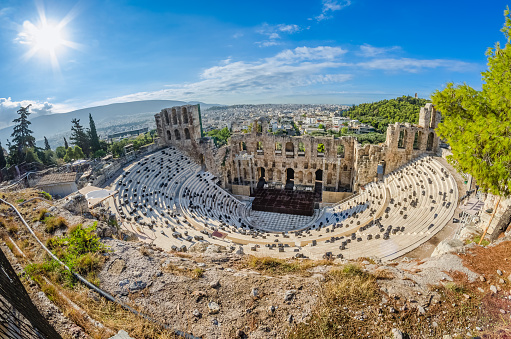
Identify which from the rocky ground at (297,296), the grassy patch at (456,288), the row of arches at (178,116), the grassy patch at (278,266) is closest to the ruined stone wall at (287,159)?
the row of arches at (178,116)

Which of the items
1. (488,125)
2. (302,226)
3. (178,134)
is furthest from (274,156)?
(488,125)

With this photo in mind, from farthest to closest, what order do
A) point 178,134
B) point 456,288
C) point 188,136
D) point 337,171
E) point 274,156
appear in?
point 274,156
point 178,134
point 188,136
point 337,171
point 456,288

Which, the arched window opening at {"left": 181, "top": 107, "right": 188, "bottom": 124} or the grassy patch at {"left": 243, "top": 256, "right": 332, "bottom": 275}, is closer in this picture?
the grassy patch at {"left": 243, "top": 256, "right": 332, "bottom": 275}

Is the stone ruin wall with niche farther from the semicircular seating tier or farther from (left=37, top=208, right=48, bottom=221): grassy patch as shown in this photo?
(left=37, top=208, right=48, bottom=221): grassy patch

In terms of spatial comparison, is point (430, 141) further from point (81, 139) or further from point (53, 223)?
point (81, 139)

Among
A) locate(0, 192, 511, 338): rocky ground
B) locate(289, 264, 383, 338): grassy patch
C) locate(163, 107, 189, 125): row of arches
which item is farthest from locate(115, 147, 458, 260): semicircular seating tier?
locate(289, 264, 383, 338): grassy patch

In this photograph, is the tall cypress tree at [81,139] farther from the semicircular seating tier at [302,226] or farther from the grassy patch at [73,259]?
the grassy patch at [73,259]
